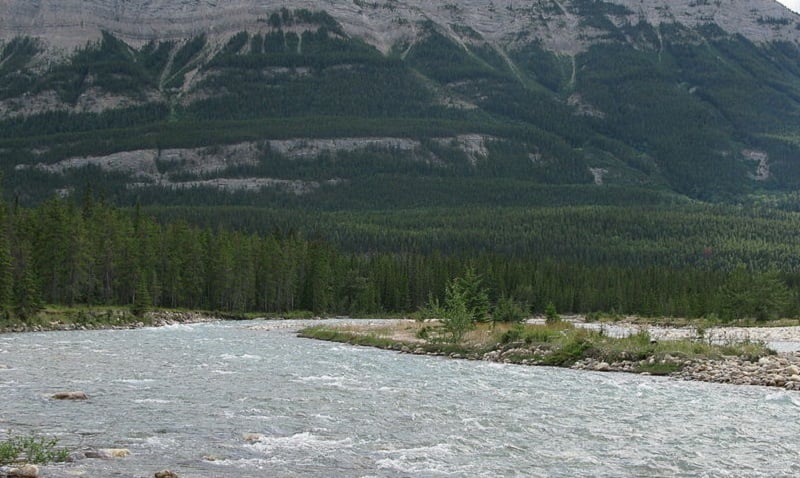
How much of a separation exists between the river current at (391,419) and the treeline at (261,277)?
4799 cm

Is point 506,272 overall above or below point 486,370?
below

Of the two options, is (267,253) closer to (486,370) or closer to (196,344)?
(196,344)

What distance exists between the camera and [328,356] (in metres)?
58.5

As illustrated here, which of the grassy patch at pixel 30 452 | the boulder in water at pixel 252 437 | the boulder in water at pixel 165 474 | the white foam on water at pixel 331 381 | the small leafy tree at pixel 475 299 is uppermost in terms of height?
the boulder in water at pixel 165 474

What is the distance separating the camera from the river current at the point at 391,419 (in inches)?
984

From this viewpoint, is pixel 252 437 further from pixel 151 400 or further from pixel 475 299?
pixel 475 299

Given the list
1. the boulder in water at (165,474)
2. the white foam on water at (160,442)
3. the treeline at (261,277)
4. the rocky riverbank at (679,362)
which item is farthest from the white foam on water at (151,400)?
the treeline at (261,277)

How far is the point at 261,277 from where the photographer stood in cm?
14125

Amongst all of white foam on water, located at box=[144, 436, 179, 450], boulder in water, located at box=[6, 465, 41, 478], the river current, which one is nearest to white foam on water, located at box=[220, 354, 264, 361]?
the river current

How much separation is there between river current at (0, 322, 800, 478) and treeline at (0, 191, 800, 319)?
48.0 meters

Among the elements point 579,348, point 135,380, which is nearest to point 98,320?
point 135,380

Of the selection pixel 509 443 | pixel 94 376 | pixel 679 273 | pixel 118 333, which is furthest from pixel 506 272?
pixel 509 443

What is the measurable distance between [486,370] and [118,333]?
148 ft

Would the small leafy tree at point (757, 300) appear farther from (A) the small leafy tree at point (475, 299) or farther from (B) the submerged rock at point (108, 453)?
(B) the submerged rock at point (108, 453)
